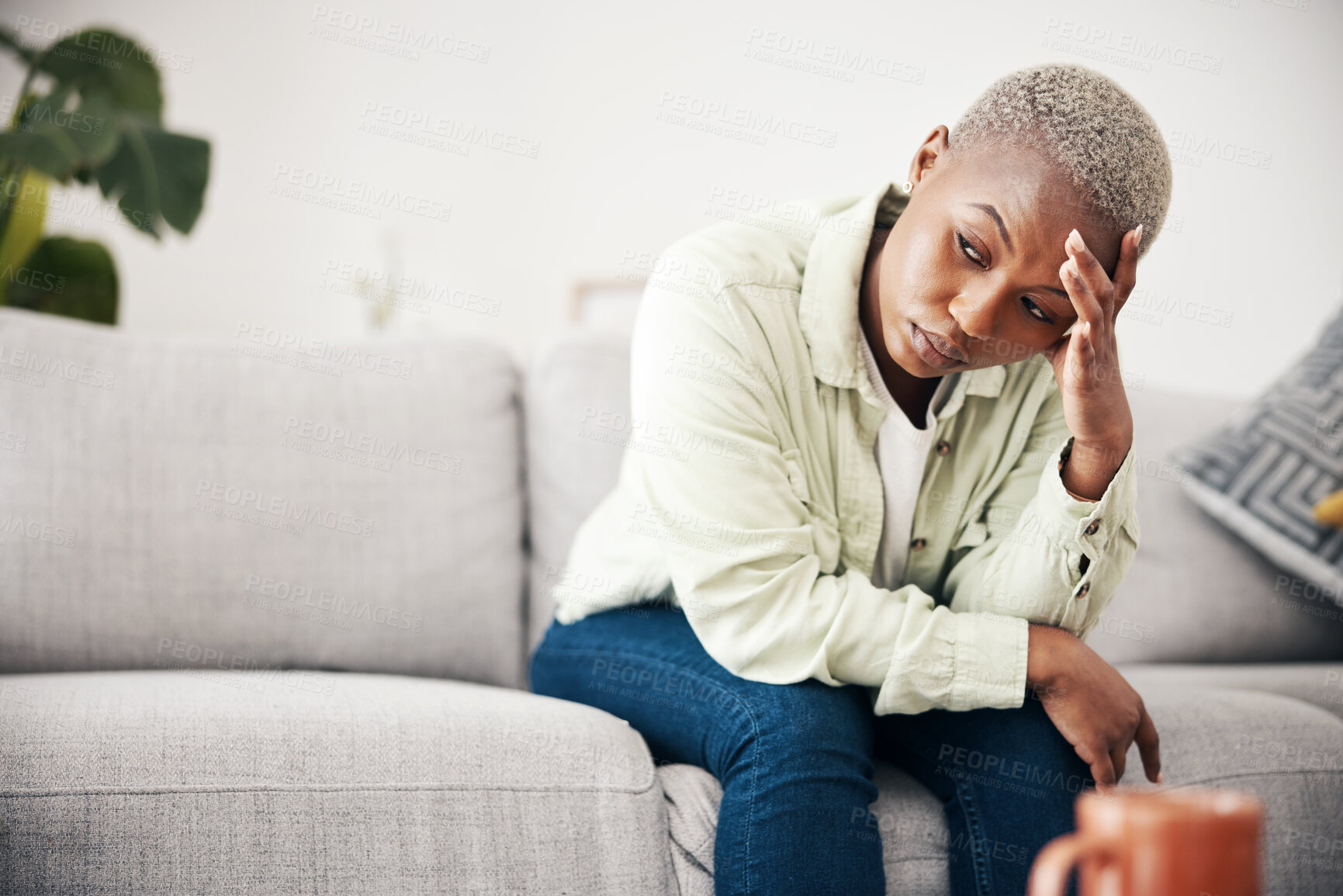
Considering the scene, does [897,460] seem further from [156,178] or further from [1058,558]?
[156,178]

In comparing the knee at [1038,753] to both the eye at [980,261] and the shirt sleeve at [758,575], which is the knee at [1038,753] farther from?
the eye at [980,261]

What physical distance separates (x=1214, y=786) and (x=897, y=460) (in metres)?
0.44

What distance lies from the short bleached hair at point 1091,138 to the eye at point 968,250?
7cm

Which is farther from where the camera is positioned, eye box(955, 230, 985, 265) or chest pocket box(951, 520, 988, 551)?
chest pocket box(951, 520, 988, 551)

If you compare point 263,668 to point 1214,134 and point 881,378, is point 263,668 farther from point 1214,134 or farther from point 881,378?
point 1214,134

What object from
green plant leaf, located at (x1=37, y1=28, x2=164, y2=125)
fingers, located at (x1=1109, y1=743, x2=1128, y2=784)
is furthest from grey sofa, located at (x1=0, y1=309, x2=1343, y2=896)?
green plant leaf, located at (x1=37, y1=28, x2=164, y2=125)

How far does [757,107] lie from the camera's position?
2.22 meters

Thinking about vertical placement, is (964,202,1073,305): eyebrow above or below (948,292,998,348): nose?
above

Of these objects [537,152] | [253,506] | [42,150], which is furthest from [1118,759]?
[537,152]

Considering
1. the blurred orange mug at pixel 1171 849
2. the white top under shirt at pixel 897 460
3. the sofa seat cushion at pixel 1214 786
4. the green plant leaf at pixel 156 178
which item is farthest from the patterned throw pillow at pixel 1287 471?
the green plant leaf at pixel 156 178

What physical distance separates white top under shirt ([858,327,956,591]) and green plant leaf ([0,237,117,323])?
5.33 ft

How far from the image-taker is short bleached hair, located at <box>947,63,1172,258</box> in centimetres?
72

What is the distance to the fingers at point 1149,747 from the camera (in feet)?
2.74

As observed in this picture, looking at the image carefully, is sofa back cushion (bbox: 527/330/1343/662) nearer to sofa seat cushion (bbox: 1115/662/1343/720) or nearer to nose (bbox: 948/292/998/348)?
sofa seat cushion (bbox: 1115/662/1343/720)
